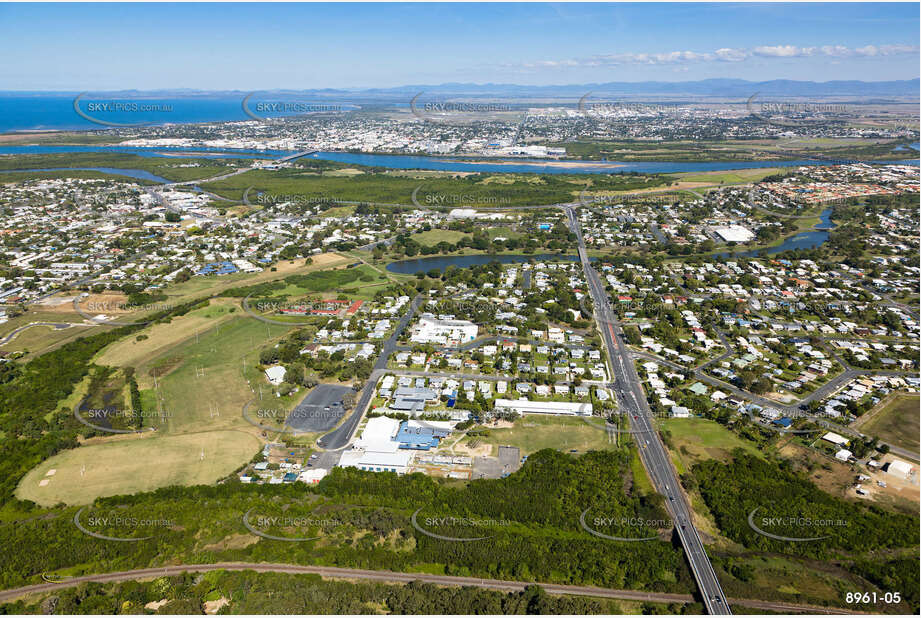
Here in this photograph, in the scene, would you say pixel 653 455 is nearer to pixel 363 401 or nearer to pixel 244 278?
pixel 363 401

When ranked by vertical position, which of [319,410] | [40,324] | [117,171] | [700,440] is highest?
[117,171]

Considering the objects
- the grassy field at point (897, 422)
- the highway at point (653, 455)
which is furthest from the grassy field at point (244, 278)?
the grassy field at point (897, 422)

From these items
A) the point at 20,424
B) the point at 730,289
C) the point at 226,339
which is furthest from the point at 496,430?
the point at 730,289

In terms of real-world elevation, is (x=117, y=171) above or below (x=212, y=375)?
above

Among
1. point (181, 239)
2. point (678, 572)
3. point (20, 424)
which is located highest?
point (181, 239)

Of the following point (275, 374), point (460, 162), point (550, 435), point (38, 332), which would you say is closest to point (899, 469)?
point (550, 435)

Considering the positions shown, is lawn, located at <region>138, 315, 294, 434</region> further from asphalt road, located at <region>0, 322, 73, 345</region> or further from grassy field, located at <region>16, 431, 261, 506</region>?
asphalt road, located at <region>0, 322, 73, 345</region>

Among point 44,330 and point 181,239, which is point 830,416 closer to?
point 44,330
